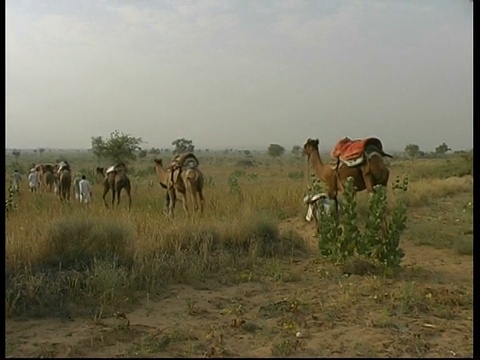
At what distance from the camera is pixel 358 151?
6.43 metres

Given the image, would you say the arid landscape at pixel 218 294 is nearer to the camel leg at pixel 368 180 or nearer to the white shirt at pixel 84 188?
the camel leg at pixel 368 180

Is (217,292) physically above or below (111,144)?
below

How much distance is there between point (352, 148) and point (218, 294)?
3.33 meters

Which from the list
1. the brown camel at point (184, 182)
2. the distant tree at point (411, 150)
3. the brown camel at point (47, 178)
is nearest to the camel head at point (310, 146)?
the brown camel at point (184, 182)

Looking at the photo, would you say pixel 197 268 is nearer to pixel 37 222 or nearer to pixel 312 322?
pixel 312 322

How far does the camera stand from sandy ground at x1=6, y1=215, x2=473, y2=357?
2.97 meters

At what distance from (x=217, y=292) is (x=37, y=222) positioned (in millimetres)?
2658

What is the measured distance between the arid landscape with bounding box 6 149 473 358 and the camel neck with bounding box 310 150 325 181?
4.01 feet

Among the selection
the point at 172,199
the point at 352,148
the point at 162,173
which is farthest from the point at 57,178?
the point at 352,148

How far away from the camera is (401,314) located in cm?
363

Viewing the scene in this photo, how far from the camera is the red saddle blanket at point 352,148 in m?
6.43

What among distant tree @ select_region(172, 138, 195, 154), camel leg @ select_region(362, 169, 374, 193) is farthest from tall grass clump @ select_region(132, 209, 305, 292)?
distant tree @ select_region(172, 138, 195, 154)
